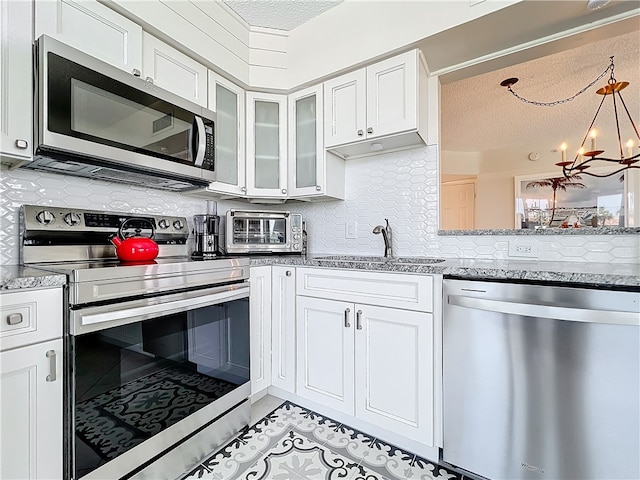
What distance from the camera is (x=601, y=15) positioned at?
1.47m

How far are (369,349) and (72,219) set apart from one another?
5.38 ft

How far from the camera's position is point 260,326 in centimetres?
189

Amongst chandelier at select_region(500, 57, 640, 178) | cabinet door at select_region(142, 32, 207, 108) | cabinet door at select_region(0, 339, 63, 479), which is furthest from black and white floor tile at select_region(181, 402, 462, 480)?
chandelier at select_region(500, 57, 640, 178)

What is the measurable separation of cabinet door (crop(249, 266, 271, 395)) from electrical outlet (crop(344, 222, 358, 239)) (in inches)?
28.2

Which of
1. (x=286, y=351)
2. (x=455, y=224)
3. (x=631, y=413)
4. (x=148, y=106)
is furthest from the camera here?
(x=455, y=224)

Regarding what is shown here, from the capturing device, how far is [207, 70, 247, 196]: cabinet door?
1.98 m

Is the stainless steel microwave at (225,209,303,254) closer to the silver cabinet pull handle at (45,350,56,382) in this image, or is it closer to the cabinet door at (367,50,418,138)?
the cabinet door at (367,50,418,138)

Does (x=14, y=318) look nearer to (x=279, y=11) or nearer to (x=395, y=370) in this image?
(x=395, y=370)

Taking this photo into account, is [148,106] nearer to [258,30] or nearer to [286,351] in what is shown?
[258,30]

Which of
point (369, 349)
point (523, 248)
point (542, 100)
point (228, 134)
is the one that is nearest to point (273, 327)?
point (369, 349)

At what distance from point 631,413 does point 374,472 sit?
1008 mm

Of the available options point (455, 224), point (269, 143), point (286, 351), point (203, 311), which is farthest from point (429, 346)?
point (455, 224)

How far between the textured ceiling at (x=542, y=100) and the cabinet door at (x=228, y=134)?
6.20 ft

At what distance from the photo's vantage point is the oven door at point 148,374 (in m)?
1.04
